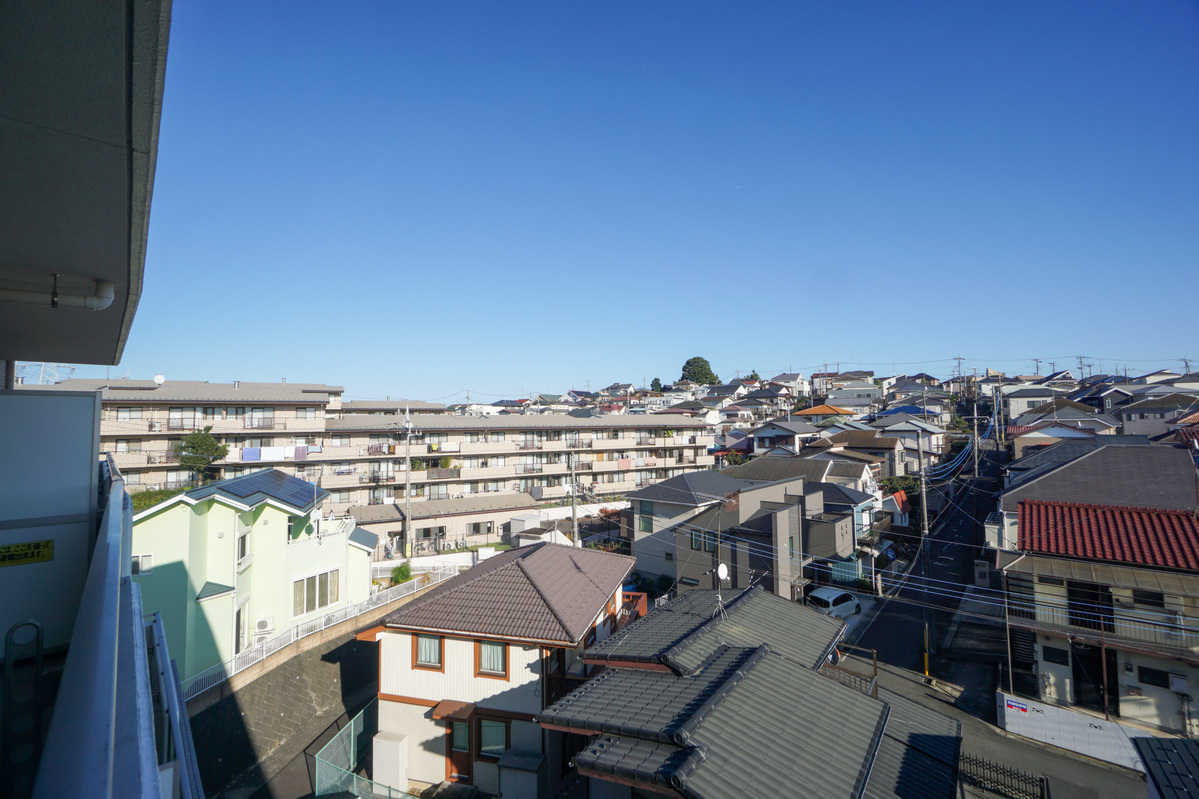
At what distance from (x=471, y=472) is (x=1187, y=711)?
25722mm

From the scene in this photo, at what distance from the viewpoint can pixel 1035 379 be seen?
221ft

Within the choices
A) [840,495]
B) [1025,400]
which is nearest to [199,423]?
[840,495]

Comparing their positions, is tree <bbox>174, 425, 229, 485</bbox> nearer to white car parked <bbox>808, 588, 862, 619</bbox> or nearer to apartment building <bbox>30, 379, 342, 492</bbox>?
apartment building <bbox>30, 379, 342, 492</bbox>

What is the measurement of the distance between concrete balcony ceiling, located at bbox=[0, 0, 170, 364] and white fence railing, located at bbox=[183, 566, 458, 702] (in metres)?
7.12

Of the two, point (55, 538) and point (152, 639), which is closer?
point (152, 639)

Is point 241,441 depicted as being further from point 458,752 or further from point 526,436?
point 458,752

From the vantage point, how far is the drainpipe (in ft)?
9.43

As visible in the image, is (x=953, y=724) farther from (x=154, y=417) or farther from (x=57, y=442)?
(x=154, y=417)

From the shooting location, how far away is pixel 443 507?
26.9 m

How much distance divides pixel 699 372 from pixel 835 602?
244ft

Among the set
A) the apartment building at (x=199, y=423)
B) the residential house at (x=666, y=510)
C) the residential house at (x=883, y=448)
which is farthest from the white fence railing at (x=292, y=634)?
the residential house at (x=883, y=448)

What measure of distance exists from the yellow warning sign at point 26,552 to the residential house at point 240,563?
7354 millimetres

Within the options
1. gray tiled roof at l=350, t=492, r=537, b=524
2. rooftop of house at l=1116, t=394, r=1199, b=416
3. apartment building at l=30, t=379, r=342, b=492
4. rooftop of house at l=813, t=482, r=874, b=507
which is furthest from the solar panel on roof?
rooftop of house at l=1116, t=394, r=1199, b=416

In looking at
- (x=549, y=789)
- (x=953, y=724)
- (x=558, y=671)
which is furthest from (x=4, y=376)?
(x=953, y=724)
